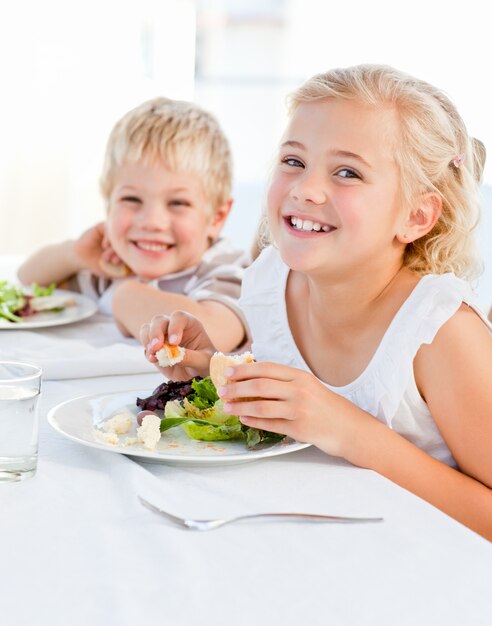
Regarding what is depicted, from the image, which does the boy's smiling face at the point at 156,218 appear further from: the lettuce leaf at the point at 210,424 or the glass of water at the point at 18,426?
the glass of water at the point at 18,426

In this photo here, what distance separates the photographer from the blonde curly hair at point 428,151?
51.7 inches

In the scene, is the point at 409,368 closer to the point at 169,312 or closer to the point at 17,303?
the point at 169,312

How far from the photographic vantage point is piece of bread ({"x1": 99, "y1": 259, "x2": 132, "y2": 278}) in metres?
2.24

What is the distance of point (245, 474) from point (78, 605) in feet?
1.11

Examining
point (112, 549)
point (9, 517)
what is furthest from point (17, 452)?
point (112, 549)

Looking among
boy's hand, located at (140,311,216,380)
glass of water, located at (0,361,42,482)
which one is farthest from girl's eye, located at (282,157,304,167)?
glass of water, located at (0,361,42,482)

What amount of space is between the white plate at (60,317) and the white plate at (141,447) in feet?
1.95

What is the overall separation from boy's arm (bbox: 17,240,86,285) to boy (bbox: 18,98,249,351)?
0.09 meters

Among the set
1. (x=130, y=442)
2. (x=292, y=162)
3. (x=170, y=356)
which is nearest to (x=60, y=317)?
(x=170, y=356)

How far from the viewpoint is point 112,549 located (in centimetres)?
83

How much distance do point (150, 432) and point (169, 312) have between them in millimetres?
785

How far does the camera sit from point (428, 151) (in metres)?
1.34

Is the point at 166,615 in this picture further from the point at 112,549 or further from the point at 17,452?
the point at 17,452

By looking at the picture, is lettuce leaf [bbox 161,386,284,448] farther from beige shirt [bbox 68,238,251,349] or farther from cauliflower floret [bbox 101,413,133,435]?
beige shirt [bbox 68,238,251,349]
